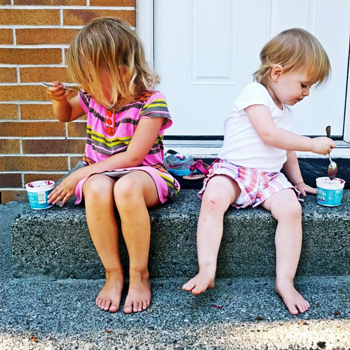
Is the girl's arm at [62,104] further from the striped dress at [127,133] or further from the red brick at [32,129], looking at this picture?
the red brick at [32,129]

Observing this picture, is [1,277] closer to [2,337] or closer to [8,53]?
[2,337]

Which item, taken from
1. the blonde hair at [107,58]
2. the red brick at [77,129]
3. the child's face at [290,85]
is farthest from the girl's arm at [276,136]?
the red brick at [77,129]

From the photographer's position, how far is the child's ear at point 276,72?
1902 mm

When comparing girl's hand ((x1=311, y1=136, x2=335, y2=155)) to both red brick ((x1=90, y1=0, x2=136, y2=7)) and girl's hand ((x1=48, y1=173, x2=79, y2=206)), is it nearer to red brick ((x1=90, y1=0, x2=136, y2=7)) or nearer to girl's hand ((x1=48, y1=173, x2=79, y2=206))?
girl's hand ((x1=48, y1=173, x2=79, y2=206))

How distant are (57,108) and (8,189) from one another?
3.22 ft

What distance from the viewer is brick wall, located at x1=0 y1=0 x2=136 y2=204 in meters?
2.53

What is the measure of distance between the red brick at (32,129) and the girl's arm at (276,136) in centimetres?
126

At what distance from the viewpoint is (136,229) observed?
169cm

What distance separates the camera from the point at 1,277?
6.22 ft

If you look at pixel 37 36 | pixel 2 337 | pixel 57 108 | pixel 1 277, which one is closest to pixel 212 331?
pixel 2 337

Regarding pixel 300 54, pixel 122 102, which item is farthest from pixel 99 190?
pixel 300 54

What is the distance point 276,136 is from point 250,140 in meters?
0.15

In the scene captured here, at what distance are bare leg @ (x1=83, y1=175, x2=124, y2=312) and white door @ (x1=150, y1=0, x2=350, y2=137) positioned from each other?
1.25 meters

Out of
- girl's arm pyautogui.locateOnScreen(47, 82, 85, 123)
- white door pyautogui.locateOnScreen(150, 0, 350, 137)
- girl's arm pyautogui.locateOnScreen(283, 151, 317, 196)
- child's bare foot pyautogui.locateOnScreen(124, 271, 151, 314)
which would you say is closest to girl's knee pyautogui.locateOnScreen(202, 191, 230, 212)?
child's bare foot pyautogui.locateOnScreen(124, 271, 151, 314)
